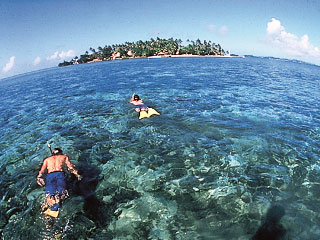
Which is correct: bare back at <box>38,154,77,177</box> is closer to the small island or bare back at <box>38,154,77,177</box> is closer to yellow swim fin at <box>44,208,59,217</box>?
yellow swim fin at <box>44,208,59,217</box>

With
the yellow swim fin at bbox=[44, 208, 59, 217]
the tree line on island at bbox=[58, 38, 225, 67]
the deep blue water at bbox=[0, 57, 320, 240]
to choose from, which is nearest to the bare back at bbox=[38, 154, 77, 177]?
the deep blue water at bbox=[0, 57, 320, 240]

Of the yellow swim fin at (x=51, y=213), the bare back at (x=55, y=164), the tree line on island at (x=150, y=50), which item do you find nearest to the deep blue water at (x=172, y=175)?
the yellow swim fin at (x=51, y=213)

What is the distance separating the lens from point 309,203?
24.2 ft

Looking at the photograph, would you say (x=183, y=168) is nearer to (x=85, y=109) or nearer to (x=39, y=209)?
(x=39, y=209)

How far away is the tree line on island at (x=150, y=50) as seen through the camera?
518 feet

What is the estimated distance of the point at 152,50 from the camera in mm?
155500

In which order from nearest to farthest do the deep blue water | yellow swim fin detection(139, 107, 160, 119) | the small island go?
the deep blue water
yellow swim fin detection(139, 107, 160, 119)
the small island

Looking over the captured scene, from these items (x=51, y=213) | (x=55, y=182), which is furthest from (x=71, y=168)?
(x=51, y=213)

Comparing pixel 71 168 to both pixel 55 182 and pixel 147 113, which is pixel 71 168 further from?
pixel 147 113

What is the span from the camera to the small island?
158m

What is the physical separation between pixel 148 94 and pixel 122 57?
Answer: 15022cm

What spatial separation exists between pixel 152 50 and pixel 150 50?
2140 mm

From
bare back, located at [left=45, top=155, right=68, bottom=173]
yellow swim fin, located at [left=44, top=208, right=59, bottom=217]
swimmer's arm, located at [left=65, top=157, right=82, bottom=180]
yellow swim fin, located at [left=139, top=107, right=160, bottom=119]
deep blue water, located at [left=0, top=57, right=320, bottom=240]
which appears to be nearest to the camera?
deep blue water, located at [left=0, top=57, right=320, bottom=240]

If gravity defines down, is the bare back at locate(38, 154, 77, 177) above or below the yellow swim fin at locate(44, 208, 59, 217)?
above
